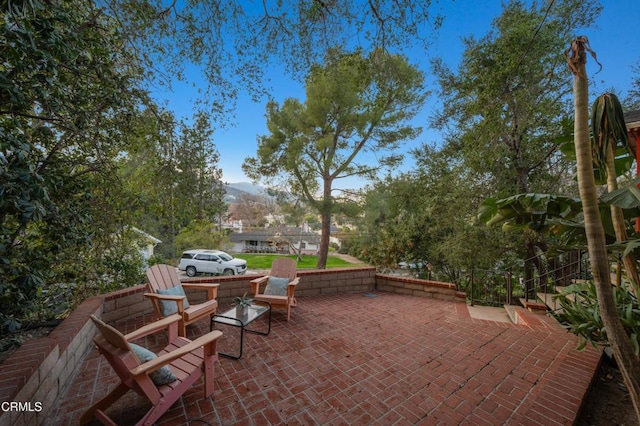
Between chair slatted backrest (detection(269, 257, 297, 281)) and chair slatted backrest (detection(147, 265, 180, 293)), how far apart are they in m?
1.60

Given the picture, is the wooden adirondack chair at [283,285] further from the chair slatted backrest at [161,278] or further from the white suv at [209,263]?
the white suv at [209,263]

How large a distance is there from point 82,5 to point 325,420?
4676 millimetres

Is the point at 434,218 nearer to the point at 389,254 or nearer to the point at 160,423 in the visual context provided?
the point at 389,254

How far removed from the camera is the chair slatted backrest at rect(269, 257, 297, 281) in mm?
4781

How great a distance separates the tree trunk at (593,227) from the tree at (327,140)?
23.9 feet

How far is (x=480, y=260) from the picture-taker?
7359 mm

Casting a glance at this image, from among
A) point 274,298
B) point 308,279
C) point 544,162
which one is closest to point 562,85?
point 544,162

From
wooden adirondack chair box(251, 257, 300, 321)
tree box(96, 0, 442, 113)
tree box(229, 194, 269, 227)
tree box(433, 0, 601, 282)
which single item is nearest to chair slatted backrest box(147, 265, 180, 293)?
wooden adirondack chair box(251, 257, 300, 321)

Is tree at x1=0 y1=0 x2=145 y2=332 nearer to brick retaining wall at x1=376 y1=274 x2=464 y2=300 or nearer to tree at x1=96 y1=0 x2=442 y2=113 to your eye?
tree at x1=96 y1=0 x2=442 y2=113

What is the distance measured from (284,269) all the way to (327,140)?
6739 millimetres

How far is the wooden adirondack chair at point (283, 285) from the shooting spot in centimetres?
421

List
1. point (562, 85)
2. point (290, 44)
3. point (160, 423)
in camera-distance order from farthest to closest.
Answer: point (562, 85), point (290, 44), point (160, 423)

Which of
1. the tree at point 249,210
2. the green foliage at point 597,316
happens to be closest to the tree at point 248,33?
the green foliage at point 597,316

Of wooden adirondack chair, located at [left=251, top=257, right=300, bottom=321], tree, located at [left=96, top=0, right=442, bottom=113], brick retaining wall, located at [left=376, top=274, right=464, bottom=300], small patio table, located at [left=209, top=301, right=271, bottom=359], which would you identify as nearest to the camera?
small patio table, located at [left=209, top=301, right=271, bottom=359]
